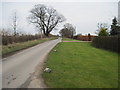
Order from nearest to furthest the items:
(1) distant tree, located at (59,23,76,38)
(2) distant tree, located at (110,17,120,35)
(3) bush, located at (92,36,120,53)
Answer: (3) bush, located at (92,36,120,53), (2) distant tree, located at (110,17,120,35), (1) distant tree, located at (59,23,76,38)

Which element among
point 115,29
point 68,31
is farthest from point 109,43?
point 68,31

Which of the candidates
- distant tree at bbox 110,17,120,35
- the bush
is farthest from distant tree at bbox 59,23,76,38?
the bush

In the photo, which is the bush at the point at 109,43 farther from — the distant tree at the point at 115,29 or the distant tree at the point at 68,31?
the distant tree at the point at 68,31

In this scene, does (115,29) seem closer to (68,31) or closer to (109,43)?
(109,43)

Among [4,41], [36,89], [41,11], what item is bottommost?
[36,89]

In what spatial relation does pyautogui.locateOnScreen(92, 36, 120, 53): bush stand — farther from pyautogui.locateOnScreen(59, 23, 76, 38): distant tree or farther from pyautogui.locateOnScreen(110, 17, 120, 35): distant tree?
pyautogui.locateOnScreen(59, 23, 76, 38): distant tree

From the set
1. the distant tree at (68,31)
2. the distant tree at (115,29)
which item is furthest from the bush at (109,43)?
the distant tree at (68,31)

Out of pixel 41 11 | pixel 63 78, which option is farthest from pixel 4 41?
pixel 41 11

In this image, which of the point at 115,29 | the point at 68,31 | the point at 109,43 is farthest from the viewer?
the point at 68,31

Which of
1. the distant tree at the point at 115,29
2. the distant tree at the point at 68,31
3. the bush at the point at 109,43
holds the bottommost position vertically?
the bush at the point at 109,43

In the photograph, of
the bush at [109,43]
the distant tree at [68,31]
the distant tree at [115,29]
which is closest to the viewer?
the bush at [109,43]

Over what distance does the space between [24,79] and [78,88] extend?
8.16 ft

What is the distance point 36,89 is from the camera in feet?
14.5

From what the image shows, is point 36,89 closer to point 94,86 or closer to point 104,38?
point 94,86
